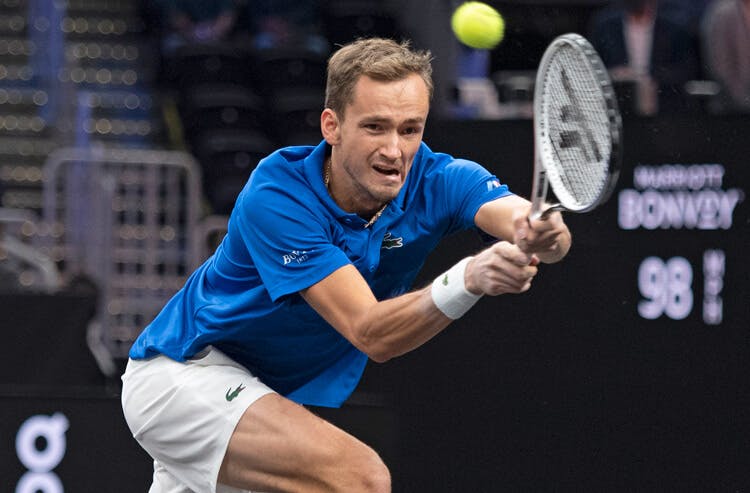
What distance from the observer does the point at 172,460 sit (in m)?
4.28

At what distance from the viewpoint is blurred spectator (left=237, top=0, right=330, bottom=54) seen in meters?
12.0

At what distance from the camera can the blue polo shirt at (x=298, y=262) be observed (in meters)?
3.90

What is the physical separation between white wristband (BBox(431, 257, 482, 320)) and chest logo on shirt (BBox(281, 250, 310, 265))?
1.37ft

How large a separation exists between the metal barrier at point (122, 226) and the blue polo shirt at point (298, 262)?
3.83 m

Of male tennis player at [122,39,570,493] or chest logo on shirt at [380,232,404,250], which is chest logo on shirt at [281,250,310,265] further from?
chest logo on shirt at [380,232,404,250]

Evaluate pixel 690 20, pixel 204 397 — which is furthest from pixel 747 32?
pixel 204 397

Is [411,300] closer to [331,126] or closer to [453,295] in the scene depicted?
[453,295]

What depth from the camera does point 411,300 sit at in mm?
3668

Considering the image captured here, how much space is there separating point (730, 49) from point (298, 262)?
341 centimetres

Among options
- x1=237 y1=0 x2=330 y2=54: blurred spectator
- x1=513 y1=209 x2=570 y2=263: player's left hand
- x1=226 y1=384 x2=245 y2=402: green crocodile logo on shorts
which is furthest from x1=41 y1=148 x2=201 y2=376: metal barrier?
x1=513 y1=209 x2=570 y2=263: player's left hand

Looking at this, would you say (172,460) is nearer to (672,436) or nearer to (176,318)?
(176,318)

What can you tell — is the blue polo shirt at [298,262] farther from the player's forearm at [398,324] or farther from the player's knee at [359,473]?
the player's knee at [359,473]

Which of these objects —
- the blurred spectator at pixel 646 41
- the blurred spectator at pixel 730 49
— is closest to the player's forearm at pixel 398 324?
the blurred spectator at pixel 730 49

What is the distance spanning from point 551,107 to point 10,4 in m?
10.3
